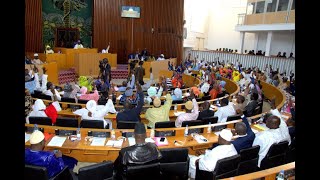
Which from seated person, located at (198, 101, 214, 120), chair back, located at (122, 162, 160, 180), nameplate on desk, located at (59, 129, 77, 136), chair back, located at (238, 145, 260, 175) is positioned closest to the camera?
chair back, located at (122, 162, 160, 180)

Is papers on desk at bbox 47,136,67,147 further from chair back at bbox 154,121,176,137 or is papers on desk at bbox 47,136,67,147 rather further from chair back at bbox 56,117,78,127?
chair back at bbox 154,121,176,137

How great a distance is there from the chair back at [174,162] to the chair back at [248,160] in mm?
852

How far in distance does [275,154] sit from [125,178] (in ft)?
8.62

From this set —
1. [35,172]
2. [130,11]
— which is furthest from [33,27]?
[35,172]

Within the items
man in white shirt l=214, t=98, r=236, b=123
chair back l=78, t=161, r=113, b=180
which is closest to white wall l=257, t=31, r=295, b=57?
man in white shirt l=214, t=98, r=236, b=123

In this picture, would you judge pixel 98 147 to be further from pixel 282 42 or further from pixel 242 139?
pixel 282 42

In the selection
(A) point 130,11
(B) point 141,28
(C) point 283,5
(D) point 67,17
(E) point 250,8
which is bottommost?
(B) point 141,28

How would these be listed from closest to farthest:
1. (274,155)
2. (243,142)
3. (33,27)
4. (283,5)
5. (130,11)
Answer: (243,142) < (274,155) < (33,27) < (283,5) < (130,11)

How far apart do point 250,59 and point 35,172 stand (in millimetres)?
20173

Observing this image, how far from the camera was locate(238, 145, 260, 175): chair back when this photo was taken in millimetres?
4172

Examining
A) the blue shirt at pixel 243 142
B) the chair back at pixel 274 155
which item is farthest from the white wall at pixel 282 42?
the blue shirt at pixel 243 142

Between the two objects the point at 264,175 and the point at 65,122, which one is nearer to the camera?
the point at 264,175

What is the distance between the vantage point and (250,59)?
2117 cm

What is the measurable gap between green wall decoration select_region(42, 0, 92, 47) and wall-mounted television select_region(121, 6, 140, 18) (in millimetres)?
2520
